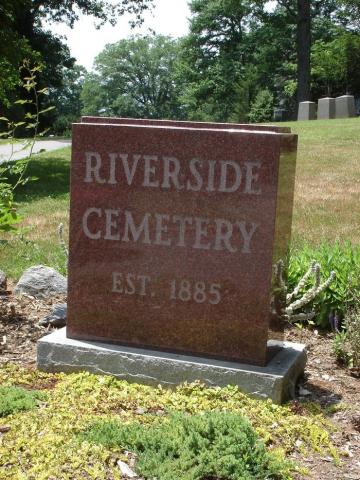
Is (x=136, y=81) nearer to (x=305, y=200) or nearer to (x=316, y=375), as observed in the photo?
(x=305, y=200)

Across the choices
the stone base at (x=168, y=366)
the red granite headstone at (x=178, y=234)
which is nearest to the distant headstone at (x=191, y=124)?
the red granite headstone at (x=178, y=234)

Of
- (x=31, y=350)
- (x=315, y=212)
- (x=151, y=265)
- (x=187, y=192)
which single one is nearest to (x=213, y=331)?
(x=151, y=265)

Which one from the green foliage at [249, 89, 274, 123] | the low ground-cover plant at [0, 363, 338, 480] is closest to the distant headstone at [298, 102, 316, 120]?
the green foliage at [249, 89, 274, 123]

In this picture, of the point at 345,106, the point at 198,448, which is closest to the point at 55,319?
the point at 198,448

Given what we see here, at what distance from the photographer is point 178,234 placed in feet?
13.8

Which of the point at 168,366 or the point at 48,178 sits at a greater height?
the point at 168,366

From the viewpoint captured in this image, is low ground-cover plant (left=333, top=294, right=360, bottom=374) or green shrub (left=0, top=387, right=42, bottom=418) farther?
low ground-cover plant (left=333, top=294, right=360, bottom=374)

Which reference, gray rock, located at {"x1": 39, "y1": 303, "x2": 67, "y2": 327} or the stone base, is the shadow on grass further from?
the stone base

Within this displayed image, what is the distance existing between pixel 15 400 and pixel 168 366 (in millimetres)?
919

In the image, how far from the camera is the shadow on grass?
43.9 feet

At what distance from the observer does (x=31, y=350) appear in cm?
484

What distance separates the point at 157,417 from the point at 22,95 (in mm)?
35300

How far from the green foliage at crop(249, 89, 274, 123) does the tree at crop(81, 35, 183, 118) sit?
112ft

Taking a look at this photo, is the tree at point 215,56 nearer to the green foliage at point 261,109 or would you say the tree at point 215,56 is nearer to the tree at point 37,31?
the green foliage at point 261,109
